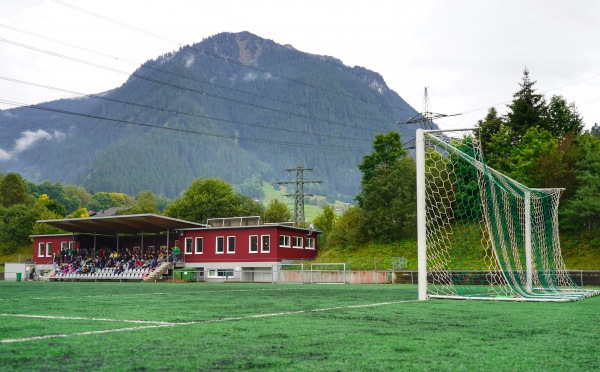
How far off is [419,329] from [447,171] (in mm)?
10894

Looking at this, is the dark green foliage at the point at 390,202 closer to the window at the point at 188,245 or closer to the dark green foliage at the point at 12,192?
the window at the point at 188,245

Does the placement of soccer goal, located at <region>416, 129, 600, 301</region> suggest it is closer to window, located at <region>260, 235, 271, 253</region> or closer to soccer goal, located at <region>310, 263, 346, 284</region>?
soccer goal, located at <region>310, 263, 346, 284</region>

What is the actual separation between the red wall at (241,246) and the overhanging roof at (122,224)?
1.67 m

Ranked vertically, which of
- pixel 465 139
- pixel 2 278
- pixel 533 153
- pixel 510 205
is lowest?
pixel 2 278

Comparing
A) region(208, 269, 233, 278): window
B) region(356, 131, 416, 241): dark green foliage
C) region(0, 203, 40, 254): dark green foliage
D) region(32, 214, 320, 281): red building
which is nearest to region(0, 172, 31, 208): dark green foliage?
region(0, 203, 40, 254): dark green foliage

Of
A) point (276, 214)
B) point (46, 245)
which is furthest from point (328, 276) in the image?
point (276, 214)

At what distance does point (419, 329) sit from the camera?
6.88 m

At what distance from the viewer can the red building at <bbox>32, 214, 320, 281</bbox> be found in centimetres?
4488

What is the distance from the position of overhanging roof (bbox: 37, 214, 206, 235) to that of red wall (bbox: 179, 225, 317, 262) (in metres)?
1.67

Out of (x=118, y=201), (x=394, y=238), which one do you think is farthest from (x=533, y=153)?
(x=118, y=201)

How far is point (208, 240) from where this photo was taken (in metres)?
47.9

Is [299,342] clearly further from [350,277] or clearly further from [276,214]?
[276,214]

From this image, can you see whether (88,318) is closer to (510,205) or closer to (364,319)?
(364,319)

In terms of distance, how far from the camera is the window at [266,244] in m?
45.4
